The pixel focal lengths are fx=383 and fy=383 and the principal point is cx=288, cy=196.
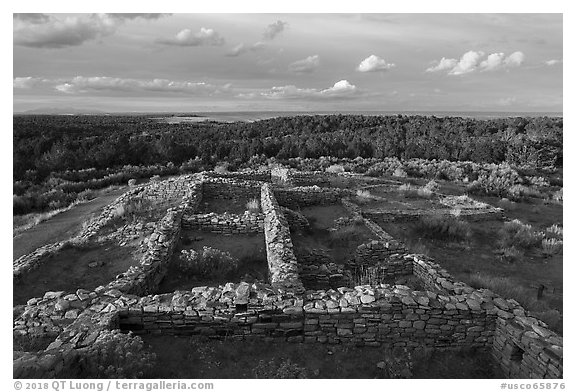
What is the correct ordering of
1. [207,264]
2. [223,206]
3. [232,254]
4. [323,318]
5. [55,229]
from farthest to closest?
[223,206] → [55,229] → [232,254] → [207,264] → [323,318]

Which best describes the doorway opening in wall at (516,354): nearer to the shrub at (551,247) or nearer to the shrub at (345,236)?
the shrub at (345,236)

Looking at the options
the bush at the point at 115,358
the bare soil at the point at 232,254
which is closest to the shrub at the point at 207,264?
the bare soil at the point at 232,254

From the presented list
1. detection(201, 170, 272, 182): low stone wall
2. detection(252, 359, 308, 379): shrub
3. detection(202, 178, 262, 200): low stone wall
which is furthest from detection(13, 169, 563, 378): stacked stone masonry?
detection(201, 170, 272, 182): low stone wall

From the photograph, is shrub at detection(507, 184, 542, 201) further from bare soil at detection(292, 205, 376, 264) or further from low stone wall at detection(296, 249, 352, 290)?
low stone wall at detection(296, 249, 352, 290)

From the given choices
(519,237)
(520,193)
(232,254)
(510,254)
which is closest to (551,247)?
(519,237)

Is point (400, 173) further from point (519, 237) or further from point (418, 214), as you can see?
point (519, 237)
